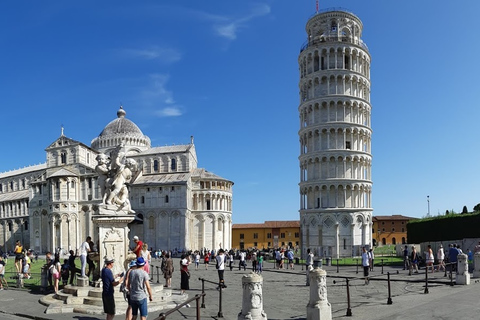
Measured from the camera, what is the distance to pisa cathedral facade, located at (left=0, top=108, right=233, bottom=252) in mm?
66438

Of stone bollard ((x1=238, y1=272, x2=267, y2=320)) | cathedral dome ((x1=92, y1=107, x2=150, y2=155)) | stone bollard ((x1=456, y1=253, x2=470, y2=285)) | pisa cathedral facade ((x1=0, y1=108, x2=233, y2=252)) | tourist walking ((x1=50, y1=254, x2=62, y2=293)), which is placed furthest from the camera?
cathedral dome ((x1=92, y1=107, x2=150, y2=155))

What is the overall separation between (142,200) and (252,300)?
200 ft

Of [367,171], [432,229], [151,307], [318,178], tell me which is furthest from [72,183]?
[151,307]

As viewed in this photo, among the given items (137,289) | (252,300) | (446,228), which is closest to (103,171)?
(137,289)

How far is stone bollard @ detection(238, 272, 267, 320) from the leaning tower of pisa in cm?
4124

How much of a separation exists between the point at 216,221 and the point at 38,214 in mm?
28513

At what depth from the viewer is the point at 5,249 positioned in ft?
268

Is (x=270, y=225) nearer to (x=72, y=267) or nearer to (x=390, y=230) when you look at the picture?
(x=390, y=230)

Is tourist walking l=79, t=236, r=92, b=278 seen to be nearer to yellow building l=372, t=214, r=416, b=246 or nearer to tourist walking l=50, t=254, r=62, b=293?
tourist walking l=50, t=254, r=62, b=293

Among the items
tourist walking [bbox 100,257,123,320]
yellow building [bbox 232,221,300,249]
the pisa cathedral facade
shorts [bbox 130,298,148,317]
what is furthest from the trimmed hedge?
yellow building [bbox 232,221,300,249]

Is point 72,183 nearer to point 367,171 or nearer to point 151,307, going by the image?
point 367,171

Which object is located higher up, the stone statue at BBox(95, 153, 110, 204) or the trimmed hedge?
A: the stone statue at BBox(95, 153, 110, 204)

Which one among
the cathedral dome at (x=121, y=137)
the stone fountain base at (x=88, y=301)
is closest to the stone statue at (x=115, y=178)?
the stone fountain base at (x=88, y=301)

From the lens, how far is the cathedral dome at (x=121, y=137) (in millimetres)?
79250
